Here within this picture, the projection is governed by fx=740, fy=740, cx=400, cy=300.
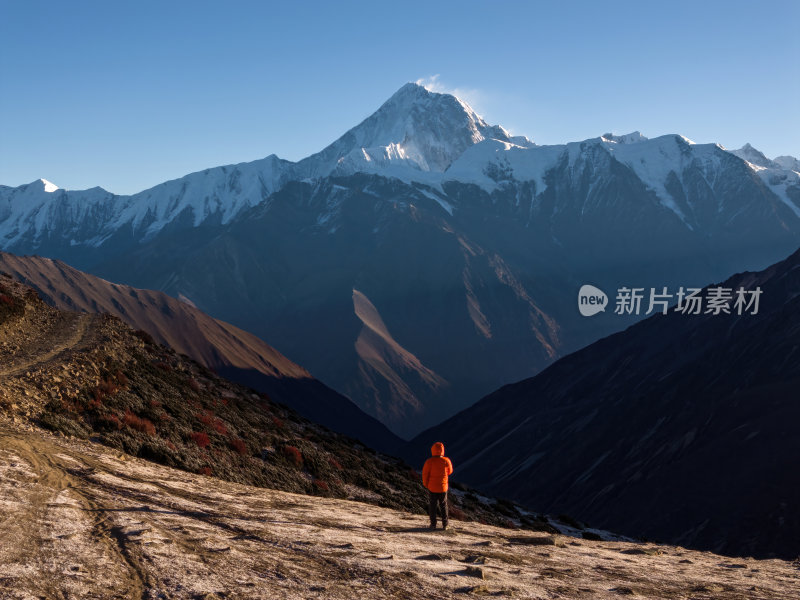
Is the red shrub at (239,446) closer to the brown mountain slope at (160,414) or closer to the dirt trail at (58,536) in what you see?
the brown mountain slope at (160,414)

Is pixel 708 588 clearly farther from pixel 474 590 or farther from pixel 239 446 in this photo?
pixel 239 446

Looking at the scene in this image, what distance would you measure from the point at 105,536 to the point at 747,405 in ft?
382

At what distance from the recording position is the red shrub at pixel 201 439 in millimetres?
31766

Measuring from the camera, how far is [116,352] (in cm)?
3872

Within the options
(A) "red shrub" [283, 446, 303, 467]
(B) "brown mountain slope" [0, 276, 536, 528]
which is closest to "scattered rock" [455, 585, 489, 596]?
(B) "brown mountain slope" [0, 276, 536, 528]

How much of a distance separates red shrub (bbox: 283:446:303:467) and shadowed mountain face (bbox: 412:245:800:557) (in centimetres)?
5832

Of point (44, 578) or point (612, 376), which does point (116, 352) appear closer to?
point (44, 578)

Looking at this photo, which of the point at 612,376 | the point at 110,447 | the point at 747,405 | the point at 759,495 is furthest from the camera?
the point at 612,376

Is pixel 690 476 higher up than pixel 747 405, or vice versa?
pixel 747 405

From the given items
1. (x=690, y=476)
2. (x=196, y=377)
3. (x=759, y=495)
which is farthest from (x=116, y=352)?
(x=690, y=476)

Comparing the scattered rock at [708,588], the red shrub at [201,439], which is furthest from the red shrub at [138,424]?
the scattered rock at [708,588]

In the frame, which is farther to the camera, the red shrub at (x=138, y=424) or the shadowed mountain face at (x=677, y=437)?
the shadowed mountain face at (x=677, y=437)

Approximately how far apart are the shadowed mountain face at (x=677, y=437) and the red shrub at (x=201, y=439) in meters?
64.3

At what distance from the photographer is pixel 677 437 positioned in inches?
4823
